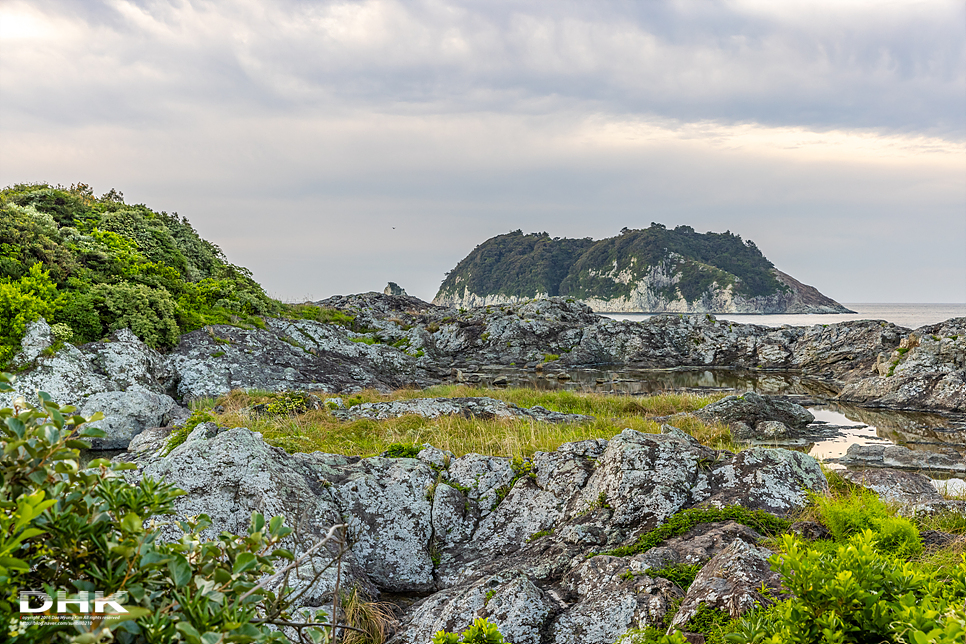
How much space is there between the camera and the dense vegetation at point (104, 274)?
1634 centimetres

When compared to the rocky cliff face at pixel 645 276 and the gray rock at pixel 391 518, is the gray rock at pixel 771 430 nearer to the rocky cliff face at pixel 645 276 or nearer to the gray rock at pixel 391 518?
the gray rock at pixel 391 518

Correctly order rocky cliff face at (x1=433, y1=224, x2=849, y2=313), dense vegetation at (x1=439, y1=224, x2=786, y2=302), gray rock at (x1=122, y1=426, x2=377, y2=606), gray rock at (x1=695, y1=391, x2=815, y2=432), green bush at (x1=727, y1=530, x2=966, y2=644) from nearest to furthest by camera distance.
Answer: green bush at (x1=727, y1=530, x2=966, y2=644) < gray rock at (x1=122, y1=426, x2=377, y2=606) < gray rock at (x1=695, y1=391, x2=815, y2=432) < rocky cliff face at (x1=433, y1=224, x2=849, y2=313) < dense vegetation at (x1=439, y1=224, x2=786, y2=302)

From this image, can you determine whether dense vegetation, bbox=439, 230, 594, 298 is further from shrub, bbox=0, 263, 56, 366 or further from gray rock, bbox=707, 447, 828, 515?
gray rock, bbox=707, 447, 828, 515

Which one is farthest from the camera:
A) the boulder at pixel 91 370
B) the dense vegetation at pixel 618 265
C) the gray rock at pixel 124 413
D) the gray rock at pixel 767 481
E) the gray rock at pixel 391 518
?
the dense vegetation at pixel 618 265

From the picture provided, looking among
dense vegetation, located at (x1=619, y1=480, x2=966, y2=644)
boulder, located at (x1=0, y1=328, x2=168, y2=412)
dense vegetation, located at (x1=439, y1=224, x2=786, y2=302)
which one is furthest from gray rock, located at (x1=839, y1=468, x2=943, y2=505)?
dense vegetation, located at (x1=439, y1=224, x2=786, y2=302)

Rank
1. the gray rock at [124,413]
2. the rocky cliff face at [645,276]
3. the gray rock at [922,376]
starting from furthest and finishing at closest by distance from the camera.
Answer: the rocky cliff face at [645,276], the gray rock at [922,376], the gray rock at [124,413]

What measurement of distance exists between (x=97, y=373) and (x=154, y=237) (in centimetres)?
1121

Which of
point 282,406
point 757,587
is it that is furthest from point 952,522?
point 282,406

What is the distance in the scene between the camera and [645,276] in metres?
139

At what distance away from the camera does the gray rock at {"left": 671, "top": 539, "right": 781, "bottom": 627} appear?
11.2ft

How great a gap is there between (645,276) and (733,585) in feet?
467

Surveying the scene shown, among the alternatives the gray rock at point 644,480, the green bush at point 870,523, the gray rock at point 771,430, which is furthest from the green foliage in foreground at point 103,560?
the gray rock at point 771,430

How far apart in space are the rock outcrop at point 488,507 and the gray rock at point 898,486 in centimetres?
105

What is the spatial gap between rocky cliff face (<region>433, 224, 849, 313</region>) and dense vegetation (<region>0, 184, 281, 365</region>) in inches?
4050
